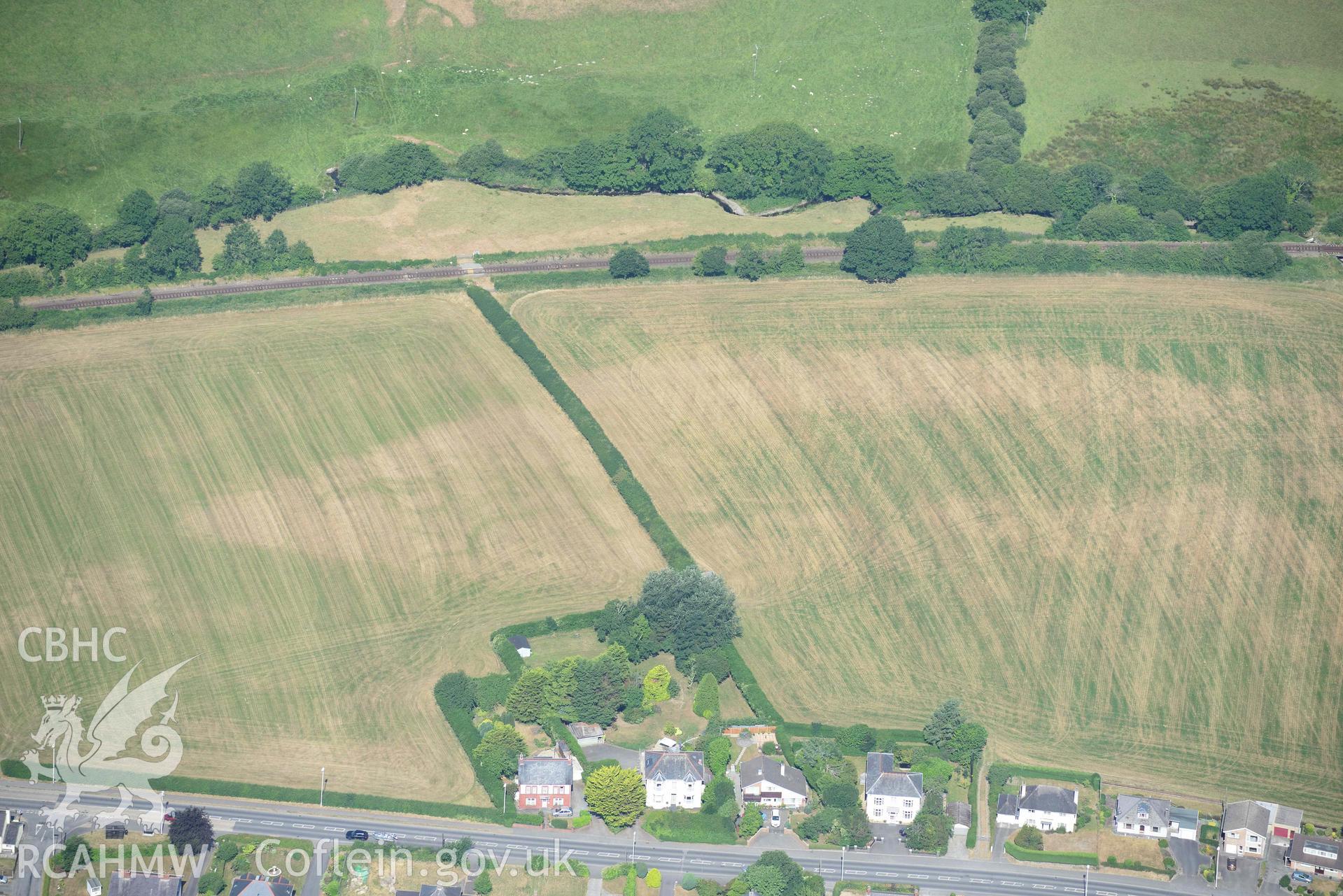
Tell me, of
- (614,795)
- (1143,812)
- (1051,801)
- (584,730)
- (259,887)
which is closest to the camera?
(259,887)

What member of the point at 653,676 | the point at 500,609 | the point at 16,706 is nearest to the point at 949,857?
the point at 653,676

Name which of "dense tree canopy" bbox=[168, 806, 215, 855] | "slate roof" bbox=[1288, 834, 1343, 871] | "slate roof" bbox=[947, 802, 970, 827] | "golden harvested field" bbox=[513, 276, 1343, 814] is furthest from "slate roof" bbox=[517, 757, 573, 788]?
"slate roof" bbox=[1288, 834, 1343, 871]

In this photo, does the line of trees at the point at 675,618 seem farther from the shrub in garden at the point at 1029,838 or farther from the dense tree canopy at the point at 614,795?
the shrub in garden at the point at 1029,838

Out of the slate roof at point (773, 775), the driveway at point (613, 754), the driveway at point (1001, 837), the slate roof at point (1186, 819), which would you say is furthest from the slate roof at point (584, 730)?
the slate roof at point (1186, 819)

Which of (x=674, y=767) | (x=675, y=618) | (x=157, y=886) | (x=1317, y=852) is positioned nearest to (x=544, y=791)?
(x=674, y=767)

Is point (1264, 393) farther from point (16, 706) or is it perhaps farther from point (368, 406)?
point (16, 706)

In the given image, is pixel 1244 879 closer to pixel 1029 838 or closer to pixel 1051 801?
pixel 1051 801
